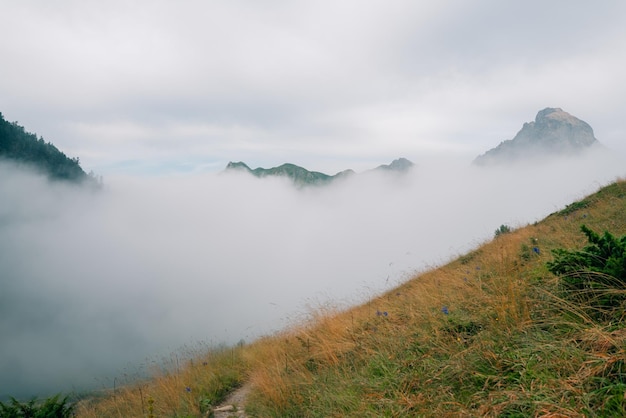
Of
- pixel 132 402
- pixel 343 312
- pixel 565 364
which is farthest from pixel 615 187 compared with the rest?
pixel 132 402

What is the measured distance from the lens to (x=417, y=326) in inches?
173

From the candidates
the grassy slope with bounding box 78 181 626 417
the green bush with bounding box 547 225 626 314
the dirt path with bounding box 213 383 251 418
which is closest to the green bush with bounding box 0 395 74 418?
the grassy slope with bounding box 78 181 626 417

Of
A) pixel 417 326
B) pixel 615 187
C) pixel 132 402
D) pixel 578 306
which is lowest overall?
pixel 132 402

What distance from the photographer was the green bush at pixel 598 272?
2.99m

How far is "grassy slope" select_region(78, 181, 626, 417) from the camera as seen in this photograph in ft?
7.66

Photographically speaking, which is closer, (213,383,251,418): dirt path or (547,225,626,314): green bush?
(547,225,626,314): green bush

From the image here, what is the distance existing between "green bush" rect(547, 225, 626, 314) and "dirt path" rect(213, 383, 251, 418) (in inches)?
154

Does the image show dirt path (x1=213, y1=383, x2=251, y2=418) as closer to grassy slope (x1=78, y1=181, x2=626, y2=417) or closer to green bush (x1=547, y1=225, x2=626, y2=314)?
grassy slope (x1=78, y1=181, x2=626, y2=417)

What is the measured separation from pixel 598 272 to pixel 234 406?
4212mm

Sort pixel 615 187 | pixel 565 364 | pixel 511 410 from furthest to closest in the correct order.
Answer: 1. pixel 615 187
2. pixel 565 364
3. pixel 511 410

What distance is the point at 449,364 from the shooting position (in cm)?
314

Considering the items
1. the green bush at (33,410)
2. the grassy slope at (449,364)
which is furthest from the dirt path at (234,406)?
the green bush at (33,410)

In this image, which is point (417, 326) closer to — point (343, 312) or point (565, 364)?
point (565, 364)

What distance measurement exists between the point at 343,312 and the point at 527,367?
4878 millimetres
